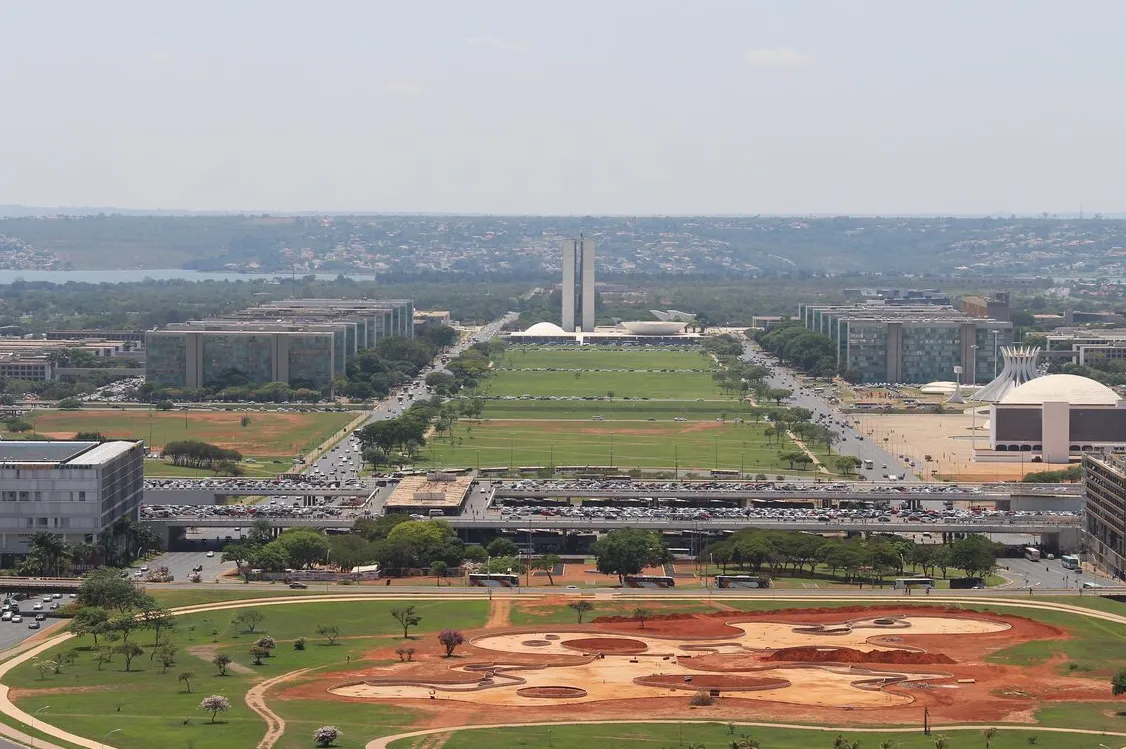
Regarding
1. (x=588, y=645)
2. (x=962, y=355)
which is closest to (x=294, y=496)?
(x=588, y=645)

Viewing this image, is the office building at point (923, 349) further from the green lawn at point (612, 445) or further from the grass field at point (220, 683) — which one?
the grass field at point (220, 683)

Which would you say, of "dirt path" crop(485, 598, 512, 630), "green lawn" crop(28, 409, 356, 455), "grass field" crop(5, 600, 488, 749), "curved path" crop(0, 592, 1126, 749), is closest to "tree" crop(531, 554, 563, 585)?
"curved path" crop(0, 592, 1126, 749)

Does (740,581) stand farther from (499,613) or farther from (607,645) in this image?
(607,645)

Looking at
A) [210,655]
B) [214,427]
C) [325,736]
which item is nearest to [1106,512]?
[210,655]

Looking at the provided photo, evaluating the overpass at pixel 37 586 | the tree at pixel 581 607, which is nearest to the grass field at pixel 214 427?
the overpass at pixel 37 586

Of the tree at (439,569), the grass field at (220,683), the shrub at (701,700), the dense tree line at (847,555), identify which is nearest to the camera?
the grass field at (220,683)

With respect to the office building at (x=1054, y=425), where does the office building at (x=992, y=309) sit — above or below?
above

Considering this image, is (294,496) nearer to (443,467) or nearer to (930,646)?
(443,467)
